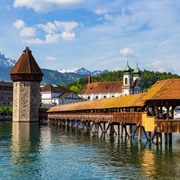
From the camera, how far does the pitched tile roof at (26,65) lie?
227 feet

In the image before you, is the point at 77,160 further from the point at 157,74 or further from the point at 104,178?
the point at 157,74

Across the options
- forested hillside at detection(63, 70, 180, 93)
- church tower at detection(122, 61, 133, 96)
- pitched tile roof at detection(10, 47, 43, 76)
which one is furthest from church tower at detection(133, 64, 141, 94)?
forested hillside at detection(63, 70, 180, 93)

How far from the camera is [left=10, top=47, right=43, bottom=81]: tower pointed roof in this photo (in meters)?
69.2

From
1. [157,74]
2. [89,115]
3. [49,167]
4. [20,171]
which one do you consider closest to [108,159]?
[49,167]

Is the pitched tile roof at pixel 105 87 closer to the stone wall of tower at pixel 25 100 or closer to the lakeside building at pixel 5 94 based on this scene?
the lakeside building at pixel 5 94

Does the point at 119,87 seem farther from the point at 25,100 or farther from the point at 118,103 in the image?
the point at 118,103

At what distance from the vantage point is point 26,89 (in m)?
69.9

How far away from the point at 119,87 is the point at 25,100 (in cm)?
4582

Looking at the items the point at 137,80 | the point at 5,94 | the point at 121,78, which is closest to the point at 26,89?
the point at 5,94

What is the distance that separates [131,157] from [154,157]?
122 cm

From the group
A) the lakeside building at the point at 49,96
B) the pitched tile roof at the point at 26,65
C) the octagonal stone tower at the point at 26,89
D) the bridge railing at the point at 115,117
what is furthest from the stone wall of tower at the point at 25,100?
the lakeside building at the point at 49,96

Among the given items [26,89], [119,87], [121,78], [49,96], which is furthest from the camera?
[121,78]

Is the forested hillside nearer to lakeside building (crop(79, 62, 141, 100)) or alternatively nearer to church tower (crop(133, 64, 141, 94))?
lakeside building (crop(79, 62, 141, 100))

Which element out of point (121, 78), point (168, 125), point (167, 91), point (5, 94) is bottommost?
point (168, 125)
